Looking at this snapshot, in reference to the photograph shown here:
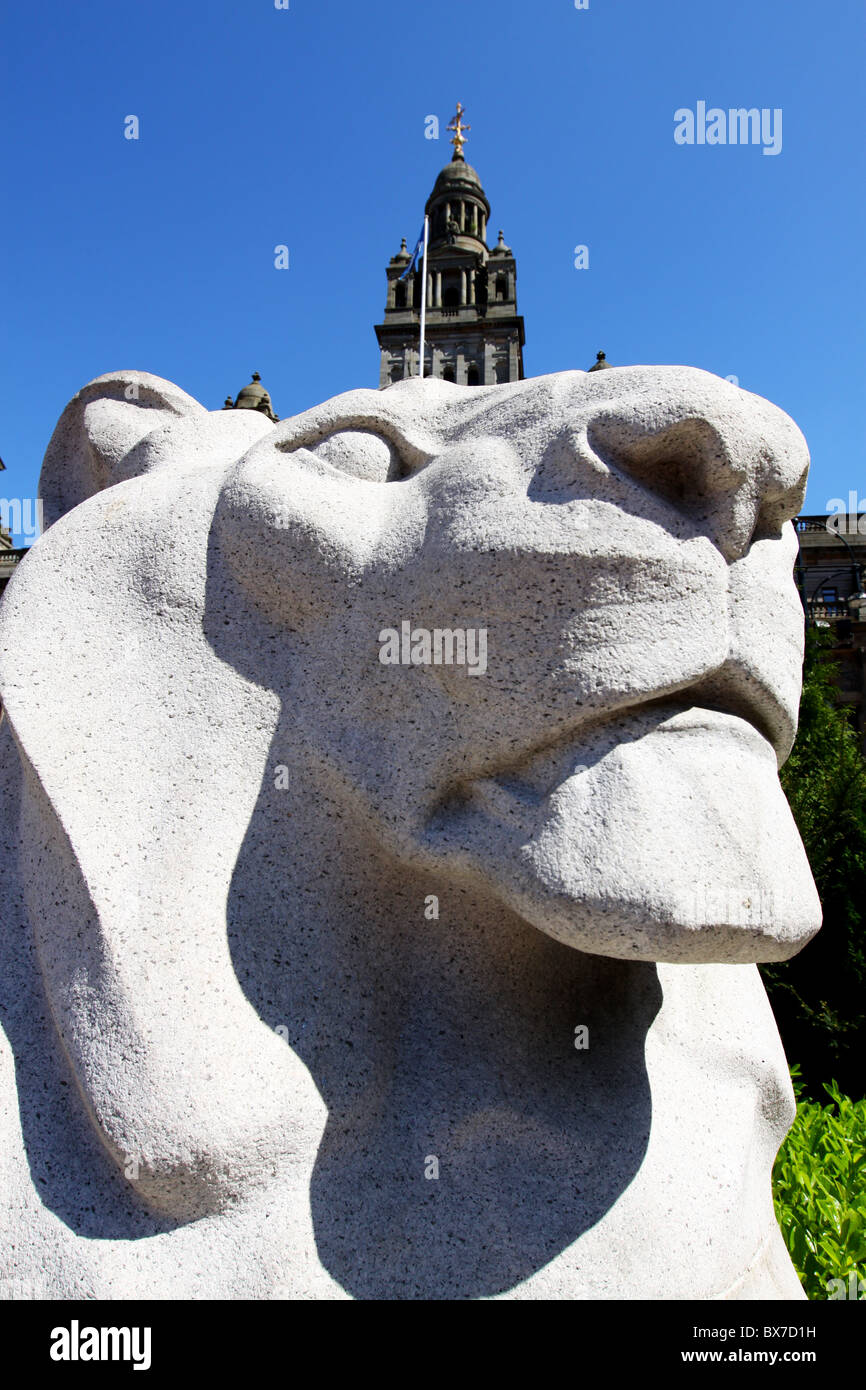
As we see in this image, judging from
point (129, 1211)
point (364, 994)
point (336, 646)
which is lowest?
point (129, 1211)

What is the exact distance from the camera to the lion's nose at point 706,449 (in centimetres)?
141

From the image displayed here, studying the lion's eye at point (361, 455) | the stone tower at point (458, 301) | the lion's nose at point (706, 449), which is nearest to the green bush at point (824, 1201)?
the lion's nose at point (706, 449)

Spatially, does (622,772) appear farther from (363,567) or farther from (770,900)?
(363,567)

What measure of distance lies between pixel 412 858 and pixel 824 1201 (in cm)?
190

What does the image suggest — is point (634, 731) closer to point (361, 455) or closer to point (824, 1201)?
point (361, 455)

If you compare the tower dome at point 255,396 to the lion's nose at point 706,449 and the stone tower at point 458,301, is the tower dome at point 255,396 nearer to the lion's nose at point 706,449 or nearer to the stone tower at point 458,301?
the stone tower at point 458,301

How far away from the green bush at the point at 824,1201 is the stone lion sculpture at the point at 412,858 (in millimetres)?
656

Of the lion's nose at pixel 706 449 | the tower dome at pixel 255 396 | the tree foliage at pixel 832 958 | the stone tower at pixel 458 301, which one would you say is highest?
the stone tower at pixel 458 301

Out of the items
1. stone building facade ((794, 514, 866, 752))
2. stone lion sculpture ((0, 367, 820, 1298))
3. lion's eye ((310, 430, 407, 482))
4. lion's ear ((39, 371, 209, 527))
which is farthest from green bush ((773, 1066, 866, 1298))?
stone building facade ((794, 514, 866, 752))

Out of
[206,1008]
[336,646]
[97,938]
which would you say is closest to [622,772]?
[336,646]

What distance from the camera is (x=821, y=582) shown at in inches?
1219

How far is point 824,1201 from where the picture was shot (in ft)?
8.32

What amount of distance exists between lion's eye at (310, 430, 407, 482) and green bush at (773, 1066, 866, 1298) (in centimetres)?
208
